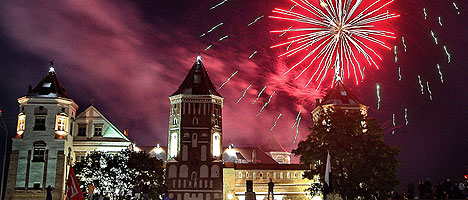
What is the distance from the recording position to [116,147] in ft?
201

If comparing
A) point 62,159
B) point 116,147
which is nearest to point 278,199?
point 116,147

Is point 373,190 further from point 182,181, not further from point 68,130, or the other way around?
point 68,130

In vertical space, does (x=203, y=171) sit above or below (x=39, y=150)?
below

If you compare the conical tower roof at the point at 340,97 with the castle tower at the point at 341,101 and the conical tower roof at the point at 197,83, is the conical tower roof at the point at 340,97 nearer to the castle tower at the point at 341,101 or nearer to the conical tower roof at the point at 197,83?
the castle tower at the point at 341,101

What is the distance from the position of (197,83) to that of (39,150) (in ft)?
87.6

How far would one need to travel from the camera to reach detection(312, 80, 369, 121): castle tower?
233 feet

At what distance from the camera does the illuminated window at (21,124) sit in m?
59.2

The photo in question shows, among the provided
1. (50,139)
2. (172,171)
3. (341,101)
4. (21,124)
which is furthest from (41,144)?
(341,101)

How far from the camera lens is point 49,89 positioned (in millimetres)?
61594

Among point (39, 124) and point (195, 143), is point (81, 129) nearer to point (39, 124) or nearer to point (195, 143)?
point (39, 124)

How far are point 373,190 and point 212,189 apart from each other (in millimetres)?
31706

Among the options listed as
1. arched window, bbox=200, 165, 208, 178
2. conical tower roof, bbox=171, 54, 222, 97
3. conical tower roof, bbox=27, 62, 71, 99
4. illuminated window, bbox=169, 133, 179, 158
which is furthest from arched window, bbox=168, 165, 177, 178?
conical tower roof, bbox=27, 62, 71, 99

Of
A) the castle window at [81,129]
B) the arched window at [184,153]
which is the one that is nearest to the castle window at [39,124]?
the castle window at [81,129]

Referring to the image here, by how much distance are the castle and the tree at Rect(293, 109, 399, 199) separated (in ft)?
58.2
